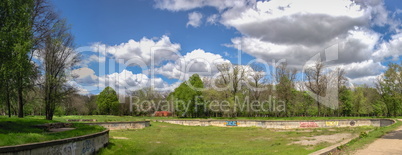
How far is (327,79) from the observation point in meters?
59.5

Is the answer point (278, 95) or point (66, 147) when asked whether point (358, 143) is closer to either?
point (66, 147)

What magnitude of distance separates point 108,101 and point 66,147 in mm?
92920

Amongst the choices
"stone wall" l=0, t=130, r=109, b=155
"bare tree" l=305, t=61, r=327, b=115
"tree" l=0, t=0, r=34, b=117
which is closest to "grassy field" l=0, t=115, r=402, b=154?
"stone wall" l=0, t=130, r=109, b=155

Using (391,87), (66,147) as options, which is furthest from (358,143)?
(391,87)

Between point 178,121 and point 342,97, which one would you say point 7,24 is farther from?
point 342,97

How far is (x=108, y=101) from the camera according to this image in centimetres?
10169

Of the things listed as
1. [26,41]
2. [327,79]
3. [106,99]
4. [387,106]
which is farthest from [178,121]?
[106,99]

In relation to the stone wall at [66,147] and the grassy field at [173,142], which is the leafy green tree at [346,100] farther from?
the stone wall at [66,147]

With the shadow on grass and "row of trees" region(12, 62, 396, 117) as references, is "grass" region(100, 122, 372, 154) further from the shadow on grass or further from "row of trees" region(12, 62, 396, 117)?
"row of trees" region(12, 62, 396, 117)

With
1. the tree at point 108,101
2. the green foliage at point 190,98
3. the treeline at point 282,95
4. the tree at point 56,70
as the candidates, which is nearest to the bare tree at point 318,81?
the treeline at point 282,95

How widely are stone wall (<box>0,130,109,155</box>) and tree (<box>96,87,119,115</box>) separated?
8737 centimetres

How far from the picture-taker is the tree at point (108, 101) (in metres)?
102

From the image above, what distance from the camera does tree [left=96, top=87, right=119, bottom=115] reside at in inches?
4003

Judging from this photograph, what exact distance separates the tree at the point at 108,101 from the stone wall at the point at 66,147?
87366mm
